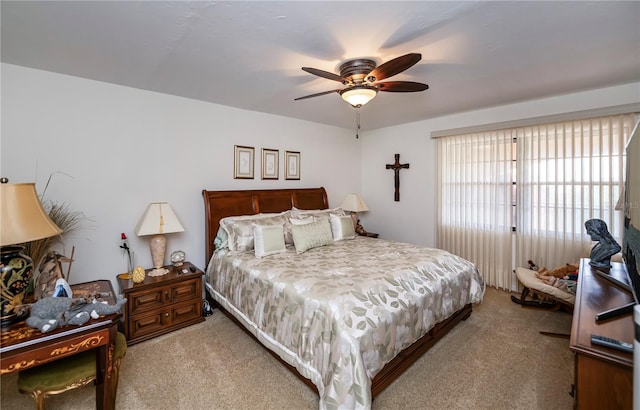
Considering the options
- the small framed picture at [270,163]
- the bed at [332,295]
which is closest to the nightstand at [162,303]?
the bed at [332,295]

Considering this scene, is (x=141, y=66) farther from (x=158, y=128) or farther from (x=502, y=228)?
(x=502, y=228)

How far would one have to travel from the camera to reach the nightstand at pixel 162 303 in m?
2.57

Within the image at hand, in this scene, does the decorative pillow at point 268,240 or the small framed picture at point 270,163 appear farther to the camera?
the small framed picture at point 270,163

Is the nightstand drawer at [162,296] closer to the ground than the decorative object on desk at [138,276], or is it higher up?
closer to the ground

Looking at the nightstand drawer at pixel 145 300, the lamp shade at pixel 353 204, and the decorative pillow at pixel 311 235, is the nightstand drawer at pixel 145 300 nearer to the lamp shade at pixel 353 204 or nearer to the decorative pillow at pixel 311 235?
the decorative pillow at pixel 311 235

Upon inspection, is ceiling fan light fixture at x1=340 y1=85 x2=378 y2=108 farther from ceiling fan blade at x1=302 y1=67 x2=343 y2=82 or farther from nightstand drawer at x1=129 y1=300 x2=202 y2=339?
nightstand drawer at x1=129 y1=300 x2=202 y2=339

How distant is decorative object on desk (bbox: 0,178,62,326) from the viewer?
4.72 feet

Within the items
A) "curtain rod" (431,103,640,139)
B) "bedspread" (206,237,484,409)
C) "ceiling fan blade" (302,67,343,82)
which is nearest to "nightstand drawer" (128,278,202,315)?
"bedspread" (206,237,484,409)

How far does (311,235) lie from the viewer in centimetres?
325

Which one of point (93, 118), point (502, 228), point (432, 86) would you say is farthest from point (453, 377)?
point (93, 118)

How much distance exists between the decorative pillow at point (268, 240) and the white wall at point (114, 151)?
92 cm

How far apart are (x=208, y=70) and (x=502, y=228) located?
4.07 meters

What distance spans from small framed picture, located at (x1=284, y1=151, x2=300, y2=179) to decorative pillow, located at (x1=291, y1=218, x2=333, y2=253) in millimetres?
1133

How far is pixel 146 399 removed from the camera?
1910 millimetres
